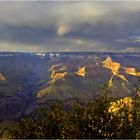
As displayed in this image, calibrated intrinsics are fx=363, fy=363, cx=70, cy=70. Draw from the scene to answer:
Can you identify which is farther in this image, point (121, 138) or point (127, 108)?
point (127, 108)

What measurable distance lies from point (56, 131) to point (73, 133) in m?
3.06

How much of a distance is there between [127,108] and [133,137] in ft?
17.9

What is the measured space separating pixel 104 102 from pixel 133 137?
6.00m

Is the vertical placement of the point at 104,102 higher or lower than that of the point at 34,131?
higher

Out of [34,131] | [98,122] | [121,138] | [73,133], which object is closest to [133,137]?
[121,138]

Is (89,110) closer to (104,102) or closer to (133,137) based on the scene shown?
(104,102)

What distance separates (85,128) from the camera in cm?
4322

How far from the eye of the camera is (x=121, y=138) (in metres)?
42.2

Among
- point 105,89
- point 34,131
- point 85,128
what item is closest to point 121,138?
point 85,128

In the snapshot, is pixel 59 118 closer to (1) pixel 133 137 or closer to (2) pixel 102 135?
(2) pixel 102 135

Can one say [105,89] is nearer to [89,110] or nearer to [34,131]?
[89,110]

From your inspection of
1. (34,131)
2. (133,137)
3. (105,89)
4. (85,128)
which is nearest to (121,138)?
(133,137)

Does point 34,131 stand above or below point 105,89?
below

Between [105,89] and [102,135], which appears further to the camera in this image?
[105,89]
